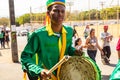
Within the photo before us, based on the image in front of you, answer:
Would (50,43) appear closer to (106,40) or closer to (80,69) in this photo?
(80,69)

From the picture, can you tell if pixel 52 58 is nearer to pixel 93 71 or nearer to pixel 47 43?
pixel 47 43

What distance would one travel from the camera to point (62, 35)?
371 cm

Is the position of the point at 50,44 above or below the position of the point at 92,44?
above

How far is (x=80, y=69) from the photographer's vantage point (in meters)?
3.31

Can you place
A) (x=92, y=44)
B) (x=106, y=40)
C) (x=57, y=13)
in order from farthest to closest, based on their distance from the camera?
(x=106, y=40)
(x=92, y=44)
(x=57, y=13)

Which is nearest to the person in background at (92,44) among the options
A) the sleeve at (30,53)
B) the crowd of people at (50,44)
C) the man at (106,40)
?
the man at (106,40)

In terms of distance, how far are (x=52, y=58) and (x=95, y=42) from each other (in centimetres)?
800

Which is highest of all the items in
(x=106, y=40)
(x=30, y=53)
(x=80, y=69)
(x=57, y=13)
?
(x=57, y=13)

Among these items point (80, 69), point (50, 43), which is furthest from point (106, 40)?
point (80, 69)

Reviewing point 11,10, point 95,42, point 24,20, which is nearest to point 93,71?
point 95,42

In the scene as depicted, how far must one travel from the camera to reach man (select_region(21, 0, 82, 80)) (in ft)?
11.7

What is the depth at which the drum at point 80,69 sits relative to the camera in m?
3.28

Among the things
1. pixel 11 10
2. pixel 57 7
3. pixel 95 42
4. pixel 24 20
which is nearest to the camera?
pixel 57 7

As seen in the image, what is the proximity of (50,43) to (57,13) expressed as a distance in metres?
0.31
